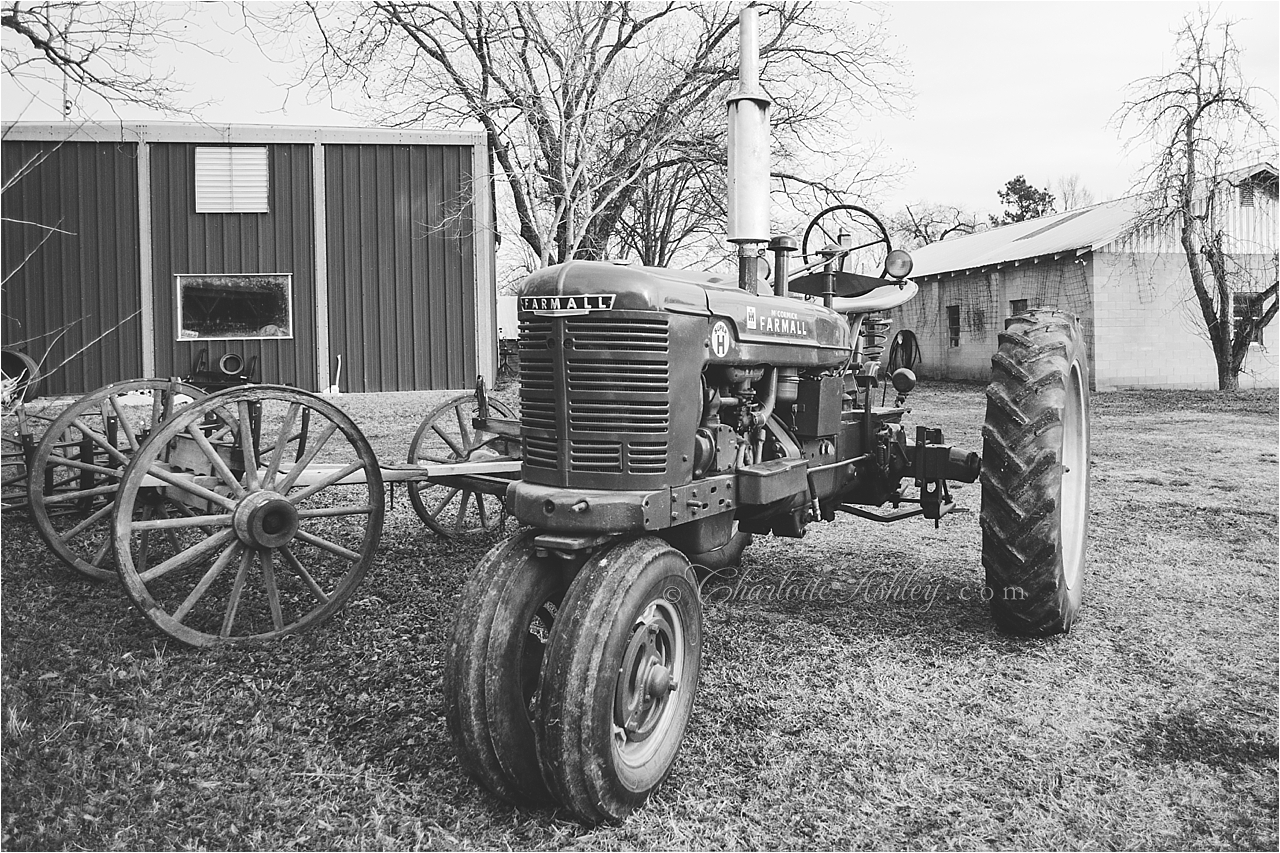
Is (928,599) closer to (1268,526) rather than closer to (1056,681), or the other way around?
(1056,681)

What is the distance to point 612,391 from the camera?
269 cm

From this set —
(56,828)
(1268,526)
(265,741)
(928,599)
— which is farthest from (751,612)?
(1268,526)

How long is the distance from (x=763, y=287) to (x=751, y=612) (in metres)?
1.54

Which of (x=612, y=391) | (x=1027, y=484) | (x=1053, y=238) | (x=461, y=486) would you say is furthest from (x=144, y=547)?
(x=1053, y=238)

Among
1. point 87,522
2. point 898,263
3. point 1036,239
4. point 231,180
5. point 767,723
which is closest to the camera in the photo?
point 767,723

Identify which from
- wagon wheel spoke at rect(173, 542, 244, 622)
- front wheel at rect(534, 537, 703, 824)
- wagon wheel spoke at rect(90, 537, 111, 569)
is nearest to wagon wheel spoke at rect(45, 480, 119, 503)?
wagon wheel spoke at rect(90, 537, 111, 569)

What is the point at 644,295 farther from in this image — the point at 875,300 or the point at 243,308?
the point at 243,308

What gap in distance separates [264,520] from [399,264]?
10.2 meters

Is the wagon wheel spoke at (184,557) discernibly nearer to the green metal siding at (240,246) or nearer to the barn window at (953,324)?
the green metal siding at (240,246)

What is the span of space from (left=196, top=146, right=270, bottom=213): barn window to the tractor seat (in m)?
10.6

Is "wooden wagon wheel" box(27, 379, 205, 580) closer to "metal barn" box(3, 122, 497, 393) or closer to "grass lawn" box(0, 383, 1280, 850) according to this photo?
"grass lawn" box(0, 383, 1280, 850)

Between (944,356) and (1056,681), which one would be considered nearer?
(1056,681)

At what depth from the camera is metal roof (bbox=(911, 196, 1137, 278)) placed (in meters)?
19.2

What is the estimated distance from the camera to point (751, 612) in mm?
4336
